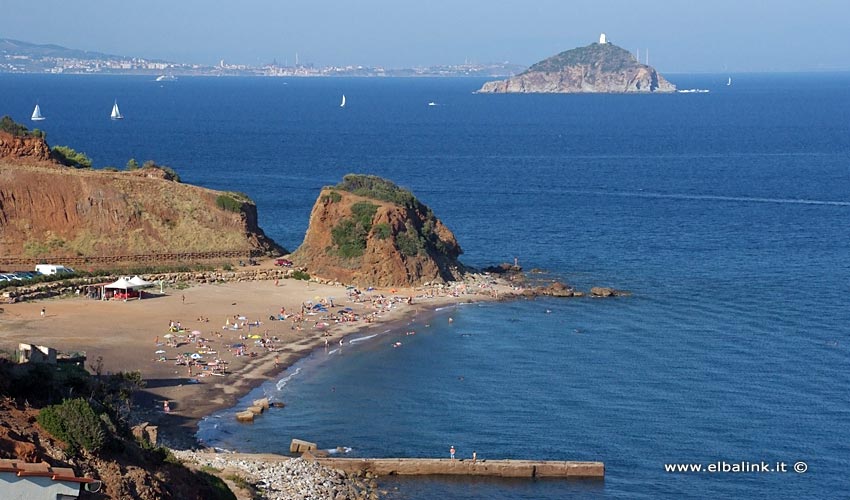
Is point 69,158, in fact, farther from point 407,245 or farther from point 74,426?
point 74,426

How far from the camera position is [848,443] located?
141ft

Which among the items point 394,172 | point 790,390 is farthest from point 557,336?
point 394,172

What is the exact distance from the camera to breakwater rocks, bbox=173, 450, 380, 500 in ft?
122

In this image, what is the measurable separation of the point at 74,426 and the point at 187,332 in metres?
29.3

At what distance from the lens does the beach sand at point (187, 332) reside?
47875 mm

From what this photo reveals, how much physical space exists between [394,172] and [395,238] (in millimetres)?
56987

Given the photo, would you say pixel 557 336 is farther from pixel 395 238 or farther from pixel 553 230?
pixel 553 230

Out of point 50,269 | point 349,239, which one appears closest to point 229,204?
point 349,239

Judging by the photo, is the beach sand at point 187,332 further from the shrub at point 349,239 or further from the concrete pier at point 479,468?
the concrete pier at point 479,468

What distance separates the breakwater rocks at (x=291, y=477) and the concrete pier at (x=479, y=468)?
1.78 feet

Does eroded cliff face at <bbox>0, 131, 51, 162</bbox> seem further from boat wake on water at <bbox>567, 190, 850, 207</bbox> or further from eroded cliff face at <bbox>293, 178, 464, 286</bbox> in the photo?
boat wake on water at <bbox>567, 190, 850, 207</bbox>

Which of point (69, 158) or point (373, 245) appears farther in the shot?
point (69, 158)

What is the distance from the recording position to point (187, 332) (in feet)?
186

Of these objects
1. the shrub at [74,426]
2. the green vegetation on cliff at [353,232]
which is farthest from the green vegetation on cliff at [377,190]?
the shrub at [74,426]
